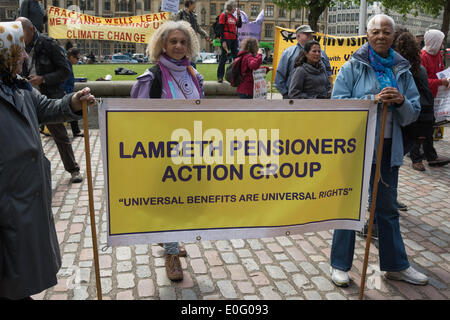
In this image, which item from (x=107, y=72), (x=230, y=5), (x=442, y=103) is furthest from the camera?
(x=107, y=72)

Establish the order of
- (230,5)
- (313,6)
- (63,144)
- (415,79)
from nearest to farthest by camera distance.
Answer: (415,79)
(63,144)
(230,5)
(313,6)

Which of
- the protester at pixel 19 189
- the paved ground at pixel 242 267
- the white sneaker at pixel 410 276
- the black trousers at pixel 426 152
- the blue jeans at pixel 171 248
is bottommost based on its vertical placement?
the paved ground at pixel 242 267

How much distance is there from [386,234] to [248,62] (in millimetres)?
5529

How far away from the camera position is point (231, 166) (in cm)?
277

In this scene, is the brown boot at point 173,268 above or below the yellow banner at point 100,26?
below

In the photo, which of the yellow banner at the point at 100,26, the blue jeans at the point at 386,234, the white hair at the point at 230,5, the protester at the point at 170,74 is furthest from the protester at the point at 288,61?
the yellow banner at the point at 100,26

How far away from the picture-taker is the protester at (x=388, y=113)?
3.35 metres

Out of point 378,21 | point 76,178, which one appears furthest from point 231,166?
point 76,178

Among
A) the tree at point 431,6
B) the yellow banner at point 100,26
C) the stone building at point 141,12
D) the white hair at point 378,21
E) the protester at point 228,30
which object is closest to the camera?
the white hair at point 378,21

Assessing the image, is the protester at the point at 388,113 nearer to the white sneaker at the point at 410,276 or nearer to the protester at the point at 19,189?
the white sneaker at the point at 410,276

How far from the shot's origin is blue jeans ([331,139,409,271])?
11.2ft

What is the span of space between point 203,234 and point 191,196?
27 centimetres

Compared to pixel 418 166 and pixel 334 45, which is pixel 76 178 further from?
pixel 334 45

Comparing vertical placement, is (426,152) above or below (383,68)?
below
